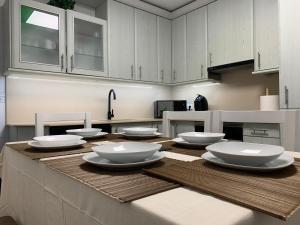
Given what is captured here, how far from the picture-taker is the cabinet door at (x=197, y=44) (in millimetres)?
3113

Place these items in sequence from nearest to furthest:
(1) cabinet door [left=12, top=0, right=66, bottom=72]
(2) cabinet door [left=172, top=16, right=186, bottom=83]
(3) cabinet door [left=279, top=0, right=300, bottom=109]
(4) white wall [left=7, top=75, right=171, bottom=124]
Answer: (3) cabinet door [left=279, top=0, right=300, bottom=109] → (1) cabinet door [left=12, top=0, right=66, bottom=72] → (4) white wall [left=7, top=75, right=171, bottom=124] → (2) cabinet door [left=172, top=16, right=186, bottom=83]

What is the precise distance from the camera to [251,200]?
40 cm

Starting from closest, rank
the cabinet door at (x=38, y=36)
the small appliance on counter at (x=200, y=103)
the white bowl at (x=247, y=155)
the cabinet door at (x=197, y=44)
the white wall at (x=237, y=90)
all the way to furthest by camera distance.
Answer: the white bowl at (x=247, y=155)
the cabinet door at (x=38, y=36)
the white wall at (x=237, y=90)
the cabinet door at (x=197, y=44)
the small appliance on counter at (x=200, y=103)

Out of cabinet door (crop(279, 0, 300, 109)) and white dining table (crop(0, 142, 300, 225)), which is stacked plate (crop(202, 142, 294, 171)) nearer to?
white dining table (crop(0, 142, 300, 225))

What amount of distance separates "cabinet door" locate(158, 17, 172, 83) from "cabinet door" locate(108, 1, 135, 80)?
0.51 meters

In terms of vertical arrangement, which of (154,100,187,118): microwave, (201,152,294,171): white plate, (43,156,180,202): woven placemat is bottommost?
(43,156,180,202): woven placemat

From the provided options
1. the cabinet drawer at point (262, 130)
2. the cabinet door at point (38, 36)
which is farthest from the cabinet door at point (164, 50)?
the cabinet drawer at point (262, 130)

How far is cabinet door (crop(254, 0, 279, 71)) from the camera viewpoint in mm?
2402

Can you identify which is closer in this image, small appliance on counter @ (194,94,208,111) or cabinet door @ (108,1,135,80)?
cabinet door @ (108,1,135,80)

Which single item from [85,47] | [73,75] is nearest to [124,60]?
[85,47]

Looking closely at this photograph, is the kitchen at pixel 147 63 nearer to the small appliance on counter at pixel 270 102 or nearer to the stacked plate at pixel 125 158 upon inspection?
the small appliance on counter at pixel 270 102

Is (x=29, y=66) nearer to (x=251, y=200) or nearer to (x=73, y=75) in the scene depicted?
(x=73, y=75)

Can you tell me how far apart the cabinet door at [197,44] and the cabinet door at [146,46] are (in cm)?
51

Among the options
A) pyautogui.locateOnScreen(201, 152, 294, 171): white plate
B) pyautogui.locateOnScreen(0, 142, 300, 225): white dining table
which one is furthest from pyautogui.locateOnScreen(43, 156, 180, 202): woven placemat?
pyautogui.locateOnScreen(201, 152, 294, 171): white plate
